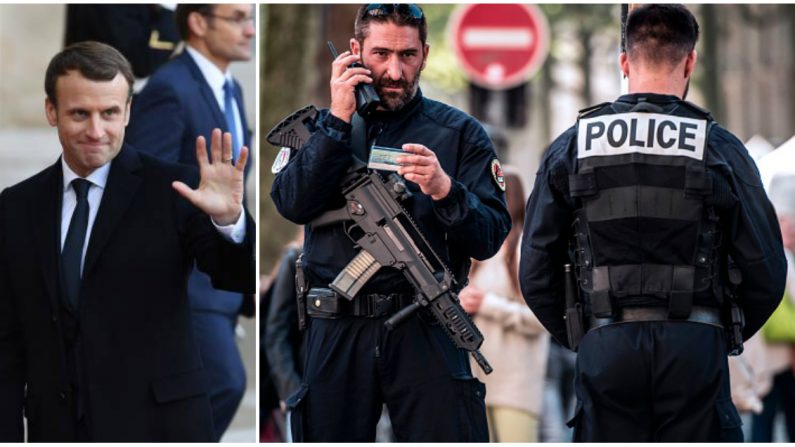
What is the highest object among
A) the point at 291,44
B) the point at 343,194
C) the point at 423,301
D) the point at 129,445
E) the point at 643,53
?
the point at 291,44

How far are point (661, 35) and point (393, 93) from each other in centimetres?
107

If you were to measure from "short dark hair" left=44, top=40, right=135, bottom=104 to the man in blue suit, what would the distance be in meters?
0.18

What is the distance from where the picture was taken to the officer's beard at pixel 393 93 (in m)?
6.86

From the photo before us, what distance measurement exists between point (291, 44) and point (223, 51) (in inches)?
320

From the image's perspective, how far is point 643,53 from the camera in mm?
6844

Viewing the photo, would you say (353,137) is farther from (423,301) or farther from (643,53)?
(643,53)

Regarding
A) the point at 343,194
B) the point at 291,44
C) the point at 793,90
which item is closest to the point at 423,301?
the point at 343,194

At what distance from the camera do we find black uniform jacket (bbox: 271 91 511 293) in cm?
670

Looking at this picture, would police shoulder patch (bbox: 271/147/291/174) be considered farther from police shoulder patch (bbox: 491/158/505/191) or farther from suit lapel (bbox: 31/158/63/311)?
suit lapel (bbox: 31/158/63/311)

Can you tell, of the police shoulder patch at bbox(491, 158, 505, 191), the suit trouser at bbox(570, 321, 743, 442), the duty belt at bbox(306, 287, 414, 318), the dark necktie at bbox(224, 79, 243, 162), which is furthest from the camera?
the dark necktie at bbox(224, 79, 243, 162)

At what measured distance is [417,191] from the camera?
6.88m

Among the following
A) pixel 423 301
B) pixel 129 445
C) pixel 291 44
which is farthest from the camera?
pixel 291 44

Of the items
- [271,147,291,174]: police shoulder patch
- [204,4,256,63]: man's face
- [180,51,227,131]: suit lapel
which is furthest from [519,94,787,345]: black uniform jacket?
[204,4,256,63]: man's face

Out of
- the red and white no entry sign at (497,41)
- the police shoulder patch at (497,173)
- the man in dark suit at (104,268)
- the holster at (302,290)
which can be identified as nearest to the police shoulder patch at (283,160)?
the holster at (302,290)
